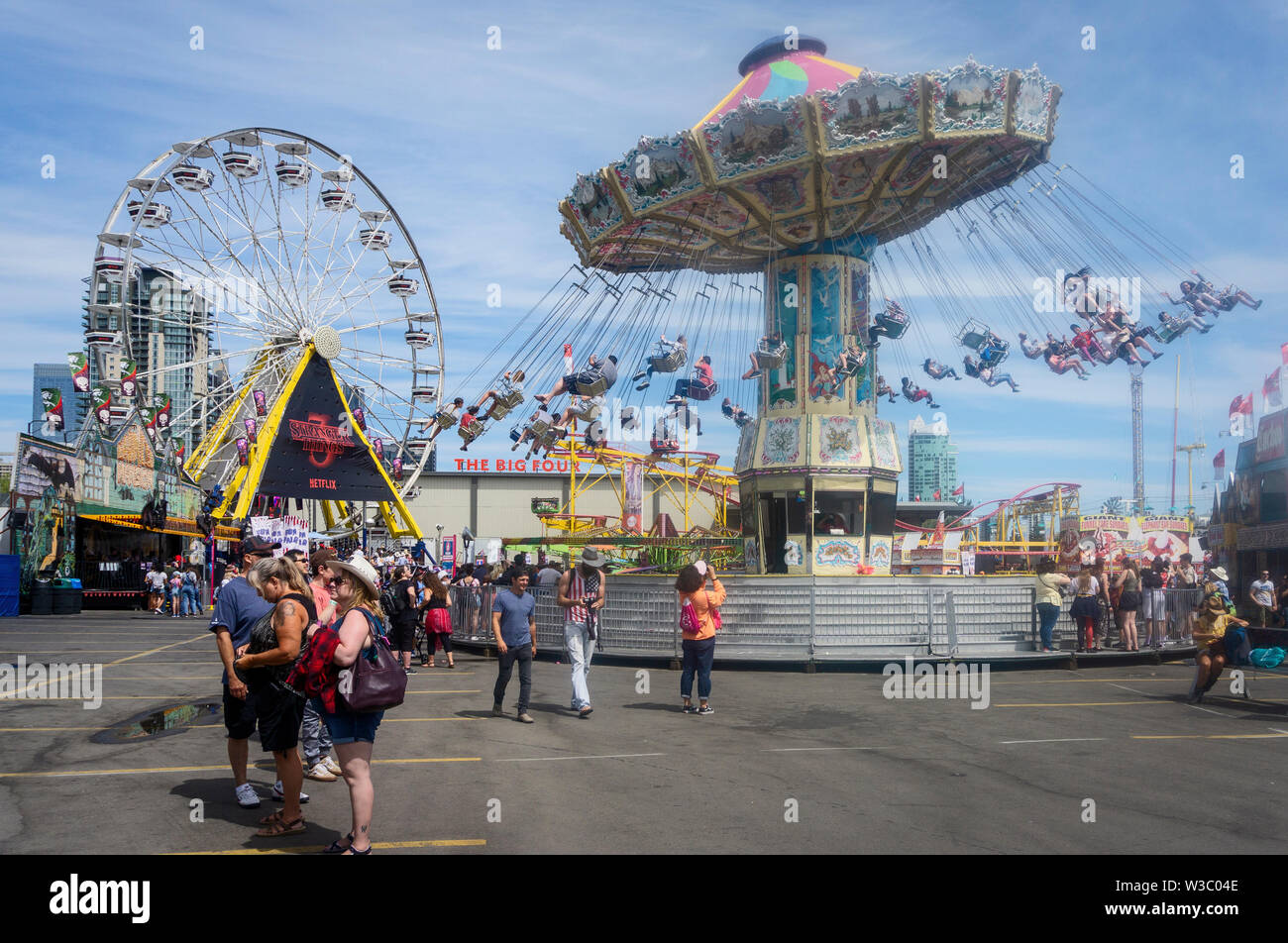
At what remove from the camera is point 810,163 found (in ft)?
69.2

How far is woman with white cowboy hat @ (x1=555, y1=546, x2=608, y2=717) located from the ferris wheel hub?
78.2 ft

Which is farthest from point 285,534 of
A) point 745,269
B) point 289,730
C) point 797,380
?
point 745,269

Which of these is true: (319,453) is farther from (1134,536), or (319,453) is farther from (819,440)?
(1134,536)

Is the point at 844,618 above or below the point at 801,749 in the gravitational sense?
above

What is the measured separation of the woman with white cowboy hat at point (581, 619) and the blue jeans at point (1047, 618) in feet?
25.8

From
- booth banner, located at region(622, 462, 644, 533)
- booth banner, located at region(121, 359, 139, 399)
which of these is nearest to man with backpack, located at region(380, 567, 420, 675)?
booth banner, located at region(121, 359, 139, 399)

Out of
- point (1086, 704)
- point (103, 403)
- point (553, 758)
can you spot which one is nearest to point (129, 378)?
point (103, 403)

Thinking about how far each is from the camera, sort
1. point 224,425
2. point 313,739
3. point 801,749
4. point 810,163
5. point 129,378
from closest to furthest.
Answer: point 313,739
point 801,749
point 810,163
point 129,378
point 224,425

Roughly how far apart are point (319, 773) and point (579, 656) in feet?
11.7

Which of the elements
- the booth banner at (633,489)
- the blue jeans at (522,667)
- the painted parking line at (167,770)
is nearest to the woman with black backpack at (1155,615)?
the blue jeans at (522,667)

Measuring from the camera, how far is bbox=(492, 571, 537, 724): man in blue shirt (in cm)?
1009

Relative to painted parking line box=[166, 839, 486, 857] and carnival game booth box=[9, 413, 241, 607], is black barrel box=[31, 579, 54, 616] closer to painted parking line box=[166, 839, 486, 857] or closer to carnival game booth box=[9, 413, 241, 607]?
carnival game booth box=[9, 413, 241, 607]

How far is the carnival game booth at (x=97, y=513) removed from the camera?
29797mm
